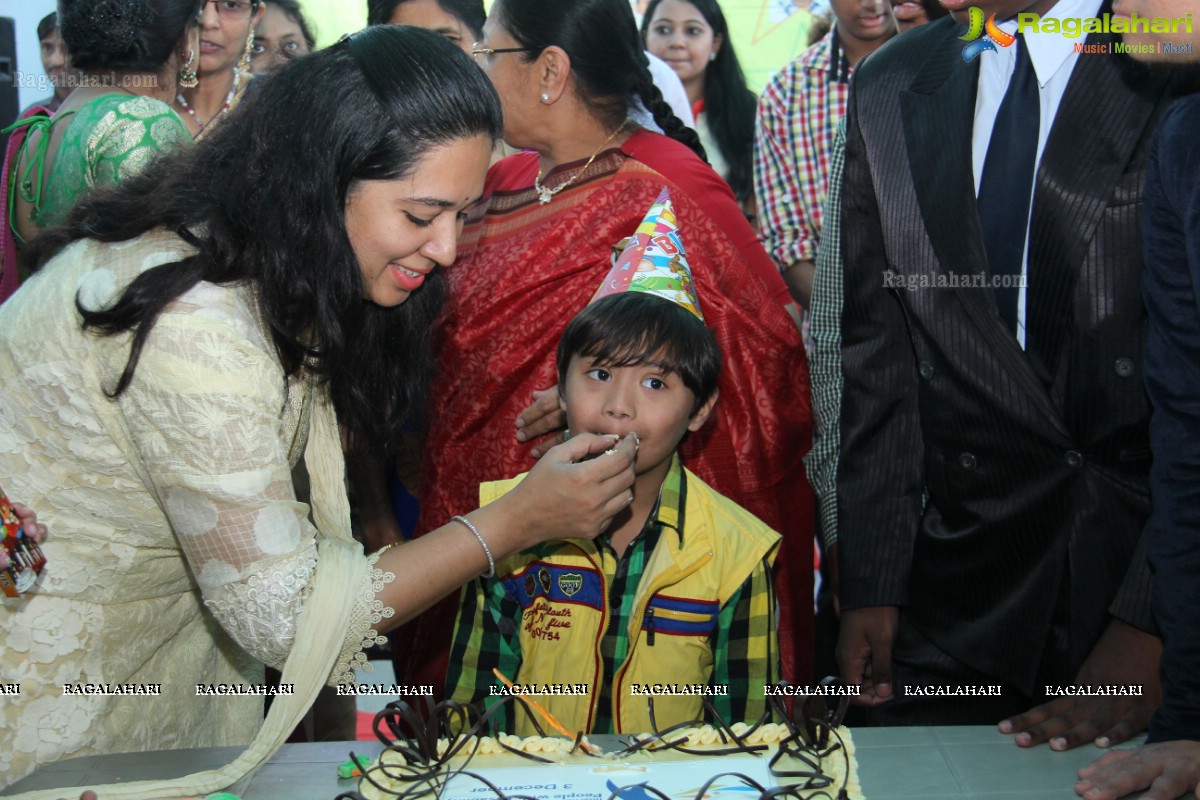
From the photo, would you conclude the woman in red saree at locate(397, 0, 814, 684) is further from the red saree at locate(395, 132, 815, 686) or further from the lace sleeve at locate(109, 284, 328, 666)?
the lace sleeve at locate(109, 284, 328, 666)

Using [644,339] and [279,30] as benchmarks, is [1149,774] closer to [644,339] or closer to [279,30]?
[644,339]

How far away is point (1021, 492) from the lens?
6.70 ft

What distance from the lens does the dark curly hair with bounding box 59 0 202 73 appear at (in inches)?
108

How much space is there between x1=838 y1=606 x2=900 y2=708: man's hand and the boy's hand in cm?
73

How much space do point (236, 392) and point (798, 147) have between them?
272 cm

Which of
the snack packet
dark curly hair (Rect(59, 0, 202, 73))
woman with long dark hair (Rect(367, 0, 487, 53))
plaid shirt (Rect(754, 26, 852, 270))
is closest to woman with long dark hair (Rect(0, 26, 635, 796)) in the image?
the snack packet

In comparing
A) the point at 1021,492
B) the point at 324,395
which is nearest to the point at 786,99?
the point at 1021,492

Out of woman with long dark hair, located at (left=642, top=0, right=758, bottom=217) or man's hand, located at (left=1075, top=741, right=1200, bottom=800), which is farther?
woman with long dark hair, located at (left=642, top=0, right=758, bottom=217)

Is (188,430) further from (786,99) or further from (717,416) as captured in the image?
(786,99)

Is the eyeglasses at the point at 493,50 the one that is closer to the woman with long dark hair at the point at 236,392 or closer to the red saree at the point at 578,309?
the red saree at the point at 578,309

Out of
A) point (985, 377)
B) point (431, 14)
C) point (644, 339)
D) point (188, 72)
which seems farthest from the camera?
point (431, 14)

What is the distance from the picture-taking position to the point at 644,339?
7.00ft

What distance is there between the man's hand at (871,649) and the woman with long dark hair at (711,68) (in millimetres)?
2715

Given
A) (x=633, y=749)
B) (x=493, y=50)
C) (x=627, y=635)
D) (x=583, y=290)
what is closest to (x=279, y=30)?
(x=493, y=50)
